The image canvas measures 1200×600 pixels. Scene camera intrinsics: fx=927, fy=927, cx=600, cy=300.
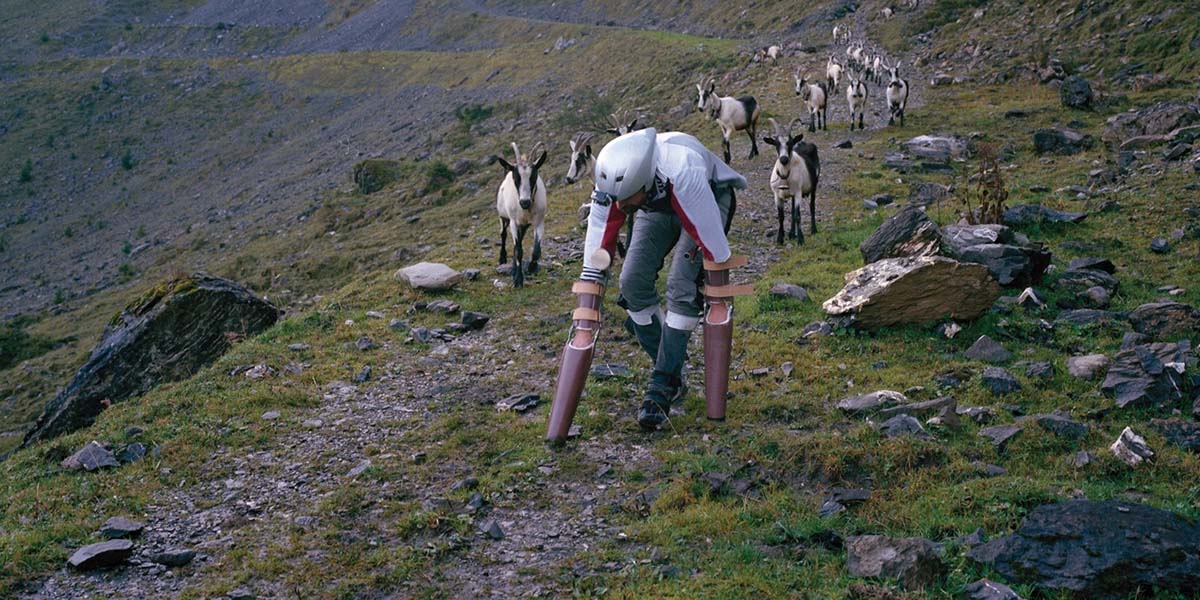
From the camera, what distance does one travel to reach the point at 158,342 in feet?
32.4

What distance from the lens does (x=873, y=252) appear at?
31.6 ft

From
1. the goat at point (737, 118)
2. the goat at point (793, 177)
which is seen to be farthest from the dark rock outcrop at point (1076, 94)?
the goat at point (793, 177)

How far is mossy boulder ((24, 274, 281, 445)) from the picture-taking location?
30.8 ft

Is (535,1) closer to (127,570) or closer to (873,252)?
(873,252)

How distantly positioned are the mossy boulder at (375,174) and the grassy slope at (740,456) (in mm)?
14875

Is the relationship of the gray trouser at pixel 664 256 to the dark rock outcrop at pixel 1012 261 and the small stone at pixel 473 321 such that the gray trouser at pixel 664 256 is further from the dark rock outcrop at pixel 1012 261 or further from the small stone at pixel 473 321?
the dark rock outcrop at pixel 1012 261

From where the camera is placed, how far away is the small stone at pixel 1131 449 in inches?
207

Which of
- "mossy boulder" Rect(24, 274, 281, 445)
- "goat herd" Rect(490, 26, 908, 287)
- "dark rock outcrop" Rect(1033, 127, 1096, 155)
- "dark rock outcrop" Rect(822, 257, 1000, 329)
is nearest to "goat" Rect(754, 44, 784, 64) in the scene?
"goat herd" Rect(490, 26, 908, 287)

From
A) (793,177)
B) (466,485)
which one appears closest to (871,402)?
(466,485)

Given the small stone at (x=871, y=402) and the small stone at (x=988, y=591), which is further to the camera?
the small stone at (x=871, y=402)

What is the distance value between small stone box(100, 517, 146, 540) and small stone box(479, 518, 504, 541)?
6.94 feet

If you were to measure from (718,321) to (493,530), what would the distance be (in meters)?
2.10

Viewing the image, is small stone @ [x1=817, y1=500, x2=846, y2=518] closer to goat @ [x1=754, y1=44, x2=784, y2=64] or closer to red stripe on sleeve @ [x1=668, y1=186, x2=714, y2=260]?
red stripe on sleeve @ [x1=668, y1=186, x2=714, y2=260]

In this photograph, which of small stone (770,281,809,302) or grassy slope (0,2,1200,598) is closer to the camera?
grassy slope (0,2,1200,598)
